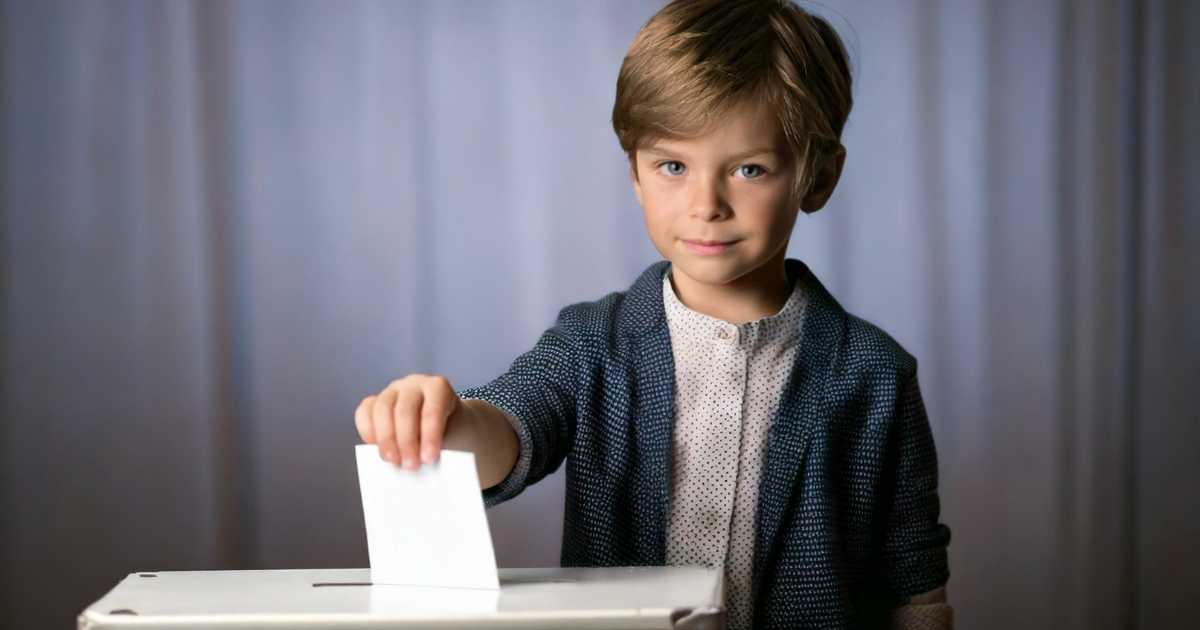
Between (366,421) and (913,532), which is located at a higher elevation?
(366,421)

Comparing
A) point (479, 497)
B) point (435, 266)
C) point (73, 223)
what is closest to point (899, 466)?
point (479, 497)

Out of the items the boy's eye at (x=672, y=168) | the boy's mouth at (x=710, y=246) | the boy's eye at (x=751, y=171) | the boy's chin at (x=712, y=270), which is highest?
the boy's eye at (x=672, y=168)

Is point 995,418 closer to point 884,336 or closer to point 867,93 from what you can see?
point 867,93

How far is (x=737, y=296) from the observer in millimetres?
1030

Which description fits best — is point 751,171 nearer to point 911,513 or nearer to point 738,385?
point 738,385

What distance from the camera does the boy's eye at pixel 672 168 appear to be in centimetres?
94

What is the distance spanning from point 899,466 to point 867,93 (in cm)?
143

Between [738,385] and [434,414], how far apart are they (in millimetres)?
363

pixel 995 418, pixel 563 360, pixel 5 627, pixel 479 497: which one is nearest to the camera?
pixel 479 497

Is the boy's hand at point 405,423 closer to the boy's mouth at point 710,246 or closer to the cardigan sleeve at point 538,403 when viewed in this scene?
the cardigan sleeve at point 538,403

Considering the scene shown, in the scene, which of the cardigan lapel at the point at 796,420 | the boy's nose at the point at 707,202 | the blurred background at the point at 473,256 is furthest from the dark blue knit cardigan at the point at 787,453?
the blurred background at the point at 473,256

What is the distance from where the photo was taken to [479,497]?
67 cm

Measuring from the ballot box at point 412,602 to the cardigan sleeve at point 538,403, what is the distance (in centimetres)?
13

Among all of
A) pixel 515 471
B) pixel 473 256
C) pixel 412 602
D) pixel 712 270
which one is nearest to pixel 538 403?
pixel 515 471
